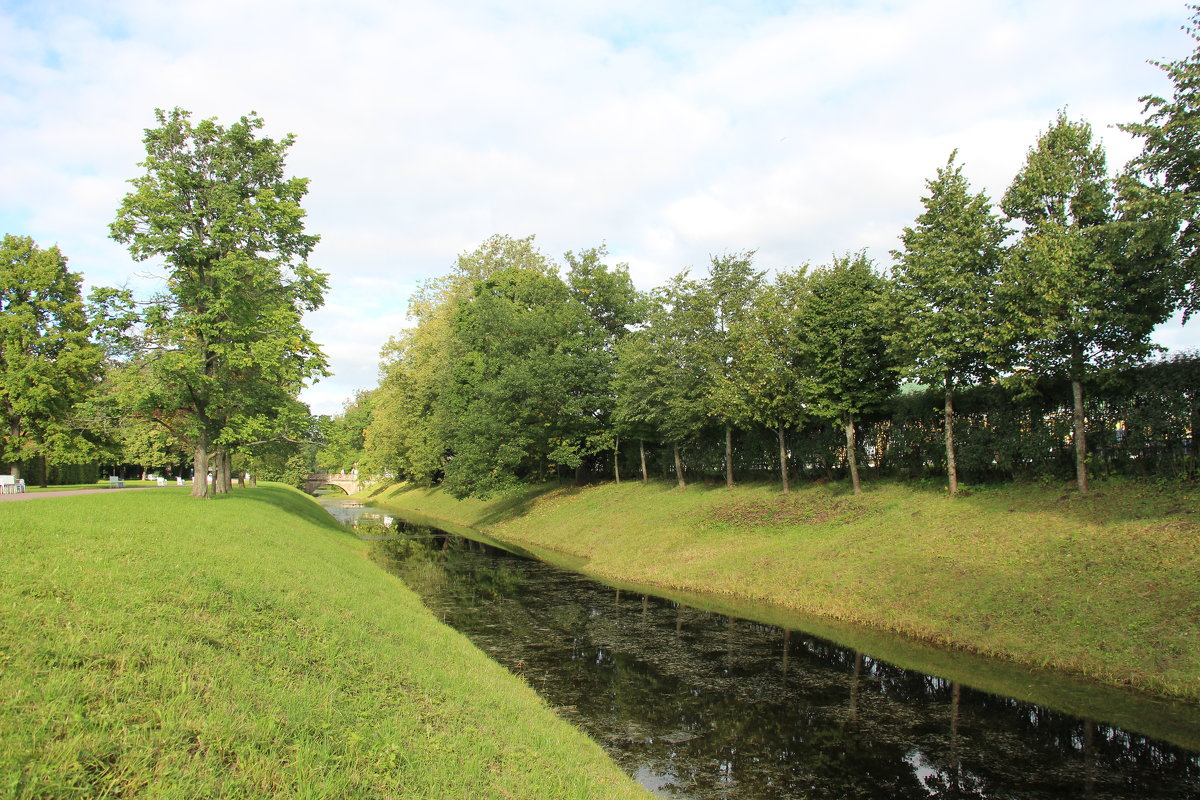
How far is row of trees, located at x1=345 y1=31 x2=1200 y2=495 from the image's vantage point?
683 inches

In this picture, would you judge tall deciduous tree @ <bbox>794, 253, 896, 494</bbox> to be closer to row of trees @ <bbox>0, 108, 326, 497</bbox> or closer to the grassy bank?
the grassy bank

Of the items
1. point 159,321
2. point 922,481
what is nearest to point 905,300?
point 922,481

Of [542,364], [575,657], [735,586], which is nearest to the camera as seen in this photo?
[575,657]

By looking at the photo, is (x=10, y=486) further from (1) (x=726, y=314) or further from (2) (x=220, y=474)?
(1) (x=726, y=314)

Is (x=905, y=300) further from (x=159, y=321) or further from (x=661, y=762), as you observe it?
(x=159, y=321)

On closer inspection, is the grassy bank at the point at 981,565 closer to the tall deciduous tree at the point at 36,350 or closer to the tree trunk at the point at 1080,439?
the tree trunk at the point at 1080,439

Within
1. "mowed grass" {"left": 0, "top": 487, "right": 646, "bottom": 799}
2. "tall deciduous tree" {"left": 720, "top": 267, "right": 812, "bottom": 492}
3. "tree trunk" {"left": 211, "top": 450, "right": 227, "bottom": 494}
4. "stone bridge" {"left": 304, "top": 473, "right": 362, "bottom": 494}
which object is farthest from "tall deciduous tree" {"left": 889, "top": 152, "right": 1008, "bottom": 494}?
"stone bridge" {"left": 304, "top": 473, "right": 362, "bottom": 494}

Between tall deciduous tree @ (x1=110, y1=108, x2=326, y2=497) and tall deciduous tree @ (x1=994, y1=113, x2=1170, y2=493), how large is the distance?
25210mm

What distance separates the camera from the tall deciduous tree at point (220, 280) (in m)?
24.7

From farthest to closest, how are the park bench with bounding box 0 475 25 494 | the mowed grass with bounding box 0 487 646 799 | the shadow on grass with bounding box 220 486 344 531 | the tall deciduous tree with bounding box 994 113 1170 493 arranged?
the shadow on grass with bounding box 220 486 344 531 < the park bench with bounding box 0 475 25 494 < the tall deciduous tree with bounding box 994 113 1170 493 < the mowed grass with bounding box 0 487 646 799

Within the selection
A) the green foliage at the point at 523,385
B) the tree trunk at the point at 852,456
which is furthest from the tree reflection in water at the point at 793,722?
the green foliage at the point at 523,385

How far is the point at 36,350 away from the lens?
35.1 metres

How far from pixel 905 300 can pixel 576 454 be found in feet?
79.6

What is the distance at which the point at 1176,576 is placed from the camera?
1276cm
